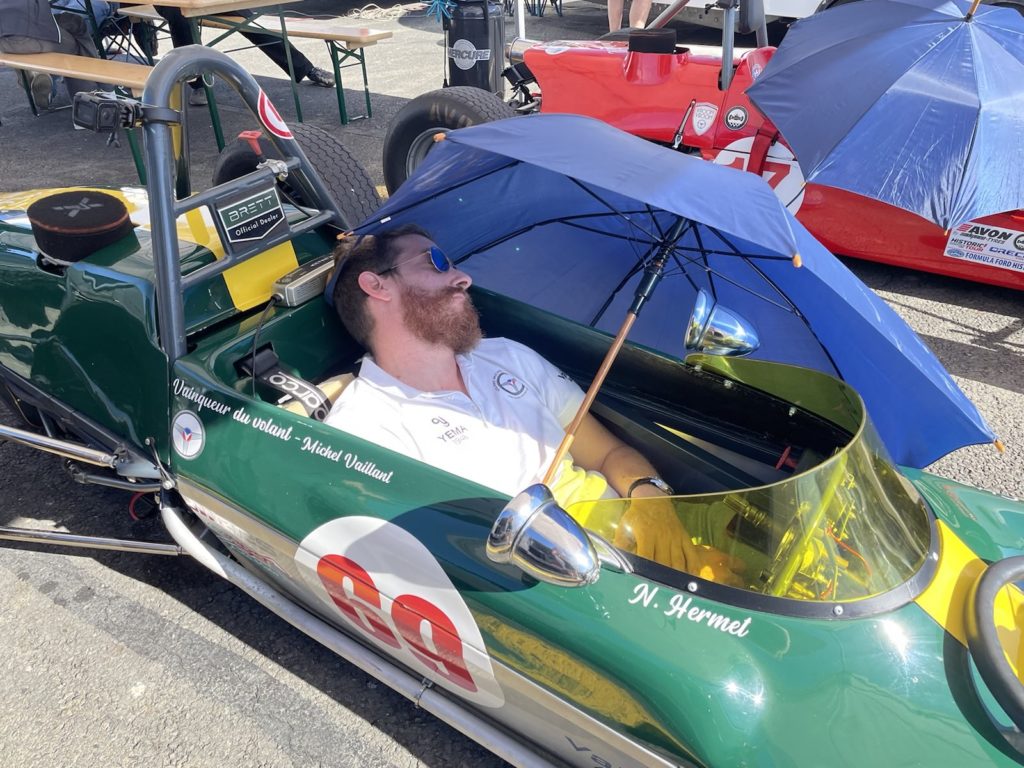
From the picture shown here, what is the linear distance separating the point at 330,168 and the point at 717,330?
6.40 ft

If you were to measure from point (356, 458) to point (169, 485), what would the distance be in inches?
26.9

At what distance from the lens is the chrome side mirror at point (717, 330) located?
216 cm

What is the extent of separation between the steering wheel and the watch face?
1.79m

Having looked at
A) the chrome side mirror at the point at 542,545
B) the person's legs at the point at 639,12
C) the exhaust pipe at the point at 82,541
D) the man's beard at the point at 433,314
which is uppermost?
the person's legs at the point at 639,12

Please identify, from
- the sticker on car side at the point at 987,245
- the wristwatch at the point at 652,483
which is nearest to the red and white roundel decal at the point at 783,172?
the sticker on car side at the point at 987,245

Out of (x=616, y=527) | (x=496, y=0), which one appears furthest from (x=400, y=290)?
(x=496, y=0)

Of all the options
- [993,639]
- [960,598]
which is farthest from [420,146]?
[993,639]

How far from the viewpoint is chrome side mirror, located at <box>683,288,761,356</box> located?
2162 millimetres

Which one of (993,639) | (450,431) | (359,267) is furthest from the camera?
(359,267)

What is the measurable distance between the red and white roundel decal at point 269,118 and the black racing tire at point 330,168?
724 millimetres

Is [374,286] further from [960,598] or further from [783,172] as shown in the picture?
[783,172]

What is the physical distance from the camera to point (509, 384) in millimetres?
2428

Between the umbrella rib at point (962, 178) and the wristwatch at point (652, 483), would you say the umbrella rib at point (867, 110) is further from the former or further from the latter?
the wristwatch at point (652, 483)

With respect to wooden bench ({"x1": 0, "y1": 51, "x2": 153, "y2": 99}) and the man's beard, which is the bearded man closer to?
the man's beard
